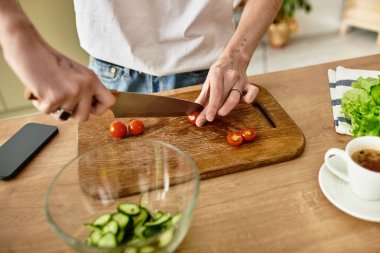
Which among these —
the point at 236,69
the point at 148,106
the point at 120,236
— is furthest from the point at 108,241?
the point at 236,69

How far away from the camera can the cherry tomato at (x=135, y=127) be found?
962mm

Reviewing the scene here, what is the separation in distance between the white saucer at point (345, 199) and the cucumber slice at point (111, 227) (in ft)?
1.37

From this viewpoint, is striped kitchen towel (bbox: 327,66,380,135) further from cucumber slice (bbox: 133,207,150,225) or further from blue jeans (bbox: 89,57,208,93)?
cucumber slice (bbox: 133,207,150,225)

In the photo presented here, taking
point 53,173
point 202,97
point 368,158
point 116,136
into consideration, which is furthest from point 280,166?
point 53,173

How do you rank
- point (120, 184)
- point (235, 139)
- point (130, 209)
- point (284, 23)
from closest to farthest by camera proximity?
point (130, 209) → point (120, 184) → point (235, 139) → point (284, 23)

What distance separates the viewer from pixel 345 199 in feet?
2.31

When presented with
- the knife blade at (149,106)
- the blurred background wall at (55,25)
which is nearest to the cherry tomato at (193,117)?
the knife blade at (149,106)

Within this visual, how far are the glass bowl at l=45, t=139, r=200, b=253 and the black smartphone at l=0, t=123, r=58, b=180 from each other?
0.71 feet

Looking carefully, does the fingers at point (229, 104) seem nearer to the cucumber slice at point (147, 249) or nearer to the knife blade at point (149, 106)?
the knife blade at point (149, 106)

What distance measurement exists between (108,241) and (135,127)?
0.44 m

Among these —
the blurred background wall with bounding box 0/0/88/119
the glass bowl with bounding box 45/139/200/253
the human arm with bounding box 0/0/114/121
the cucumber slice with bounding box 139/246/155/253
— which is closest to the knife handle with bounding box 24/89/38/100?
the human arm with bounding box 0/0/114/121

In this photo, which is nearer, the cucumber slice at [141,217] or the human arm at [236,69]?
the cucumber slice at [141,217]

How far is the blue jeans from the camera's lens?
1212 mm

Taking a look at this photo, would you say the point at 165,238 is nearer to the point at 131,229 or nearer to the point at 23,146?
the point at 131,229
